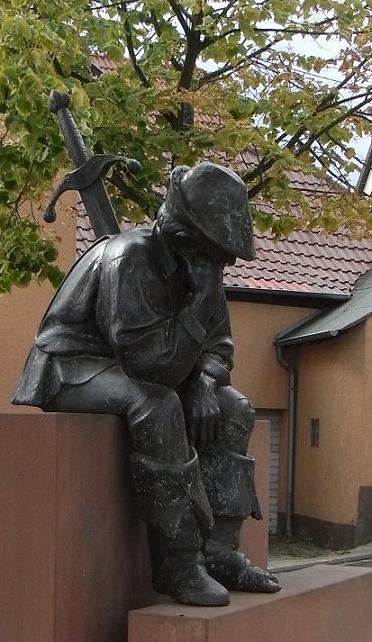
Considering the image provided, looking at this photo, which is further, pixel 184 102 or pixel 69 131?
pixel 184 102

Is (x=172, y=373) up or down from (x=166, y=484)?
up

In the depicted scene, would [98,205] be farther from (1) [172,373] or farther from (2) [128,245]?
(1) [172,373]

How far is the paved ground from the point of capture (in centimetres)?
1430

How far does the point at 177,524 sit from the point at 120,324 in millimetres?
731

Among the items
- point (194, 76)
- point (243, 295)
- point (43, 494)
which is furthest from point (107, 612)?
point (243, 295)

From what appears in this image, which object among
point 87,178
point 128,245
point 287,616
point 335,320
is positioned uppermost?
point 335,320

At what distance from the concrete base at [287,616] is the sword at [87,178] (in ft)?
5.68

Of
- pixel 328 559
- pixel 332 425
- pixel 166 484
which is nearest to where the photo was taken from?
pixel 166 484

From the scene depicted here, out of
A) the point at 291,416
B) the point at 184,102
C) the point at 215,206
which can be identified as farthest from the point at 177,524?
the point at 291,416

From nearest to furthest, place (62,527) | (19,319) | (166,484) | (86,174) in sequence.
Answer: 1. (62,527)
2. (166,484)
3. (86,174)
4. (19,319)

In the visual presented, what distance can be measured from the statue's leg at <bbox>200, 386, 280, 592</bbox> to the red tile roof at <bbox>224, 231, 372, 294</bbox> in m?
12.1

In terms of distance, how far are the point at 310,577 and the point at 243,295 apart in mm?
12194

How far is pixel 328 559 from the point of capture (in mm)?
15047

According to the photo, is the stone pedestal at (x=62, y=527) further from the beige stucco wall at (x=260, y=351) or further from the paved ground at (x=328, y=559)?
the beige stucco wall at (x=260, y=351)
